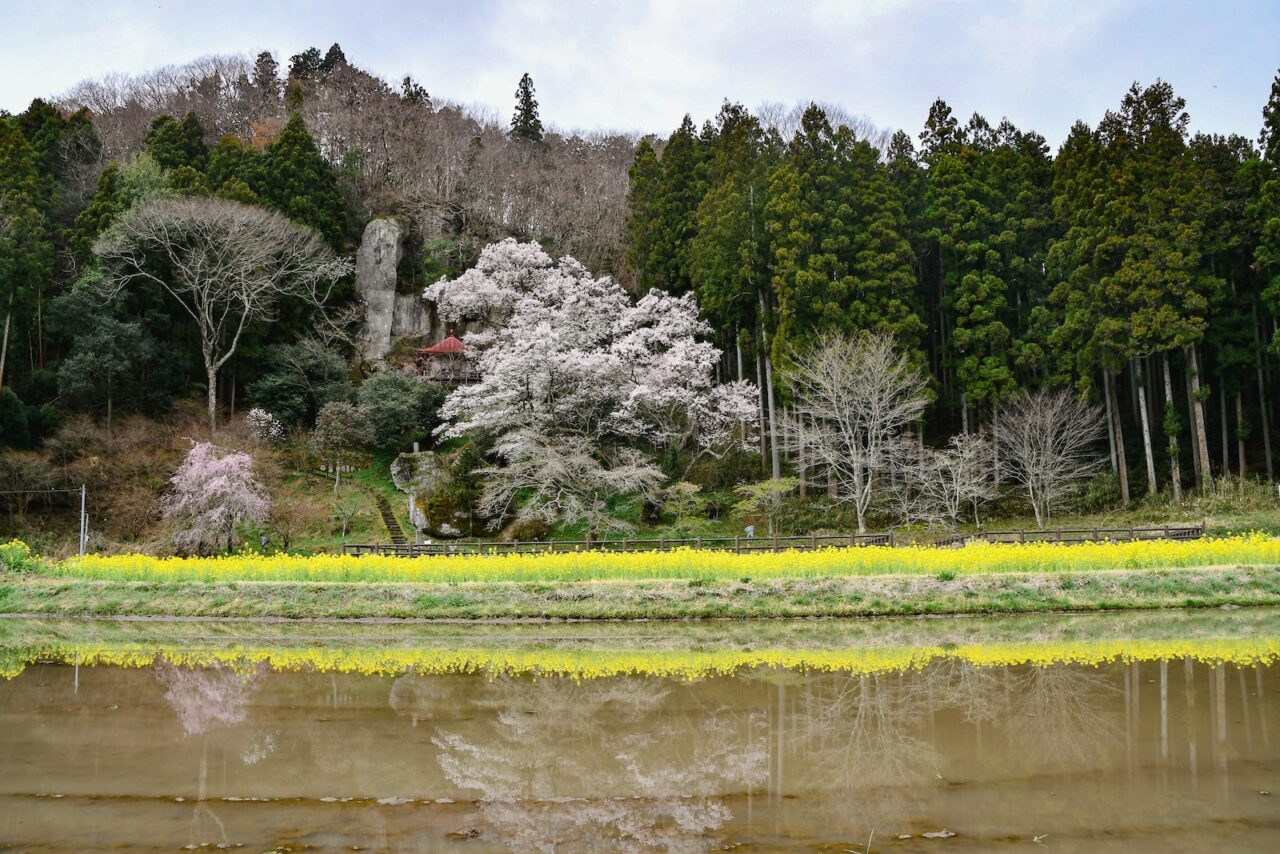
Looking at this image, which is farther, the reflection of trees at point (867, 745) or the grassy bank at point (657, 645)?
the grassy bank at point (657, 645)

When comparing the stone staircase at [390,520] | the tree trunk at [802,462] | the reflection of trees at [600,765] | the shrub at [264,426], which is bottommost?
the reflection of trees at [600,765]

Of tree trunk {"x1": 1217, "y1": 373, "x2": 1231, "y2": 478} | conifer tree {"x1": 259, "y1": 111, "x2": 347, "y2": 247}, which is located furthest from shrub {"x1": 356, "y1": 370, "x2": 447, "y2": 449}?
tree trunk {"x1": 1217, "y1": 373, "x2": 1231, "y2": 478}

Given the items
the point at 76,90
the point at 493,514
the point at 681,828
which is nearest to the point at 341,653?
the point at 681,828

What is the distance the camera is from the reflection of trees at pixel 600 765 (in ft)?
19.6

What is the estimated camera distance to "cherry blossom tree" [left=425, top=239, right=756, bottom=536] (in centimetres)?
2662

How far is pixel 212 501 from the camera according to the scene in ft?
80.5

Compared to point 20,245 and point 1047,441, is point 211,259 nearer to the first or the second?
point 20,245

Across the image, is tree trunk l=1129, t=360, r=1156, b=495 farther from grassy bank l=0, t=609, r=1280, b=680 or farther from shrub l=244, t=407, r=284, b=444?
shrub l=244, t=407, r=284, b=444

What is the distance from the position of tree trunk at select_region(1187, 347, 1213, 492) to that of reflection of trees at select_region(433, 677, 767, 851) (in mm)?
23545

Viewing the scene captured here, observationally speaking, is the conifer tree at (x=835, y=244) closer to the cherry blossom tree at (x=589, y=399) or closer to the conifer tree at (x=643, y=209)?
the cherry blossom tree at (x=589, y=399)

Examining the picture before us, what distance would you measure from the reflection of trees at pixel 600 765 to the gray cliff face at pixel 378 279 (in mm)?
30837

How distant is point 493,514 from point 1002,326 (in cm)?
1826

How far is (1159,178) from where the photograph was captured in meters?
27.9

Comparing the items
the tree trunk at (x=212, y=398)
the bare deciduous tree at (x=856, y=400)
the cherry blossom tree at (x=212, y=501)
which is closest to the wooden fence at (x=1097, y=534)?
the bare deciduous tree at (x=856, y=400)
